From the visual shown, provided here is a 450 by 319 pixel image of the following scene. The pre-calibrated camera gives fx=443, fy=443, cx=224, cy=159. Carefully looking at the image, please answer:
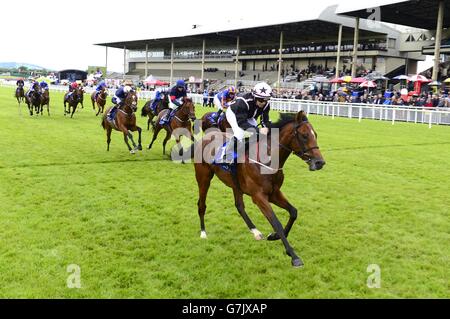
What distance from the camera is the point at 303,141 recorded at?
504 cm

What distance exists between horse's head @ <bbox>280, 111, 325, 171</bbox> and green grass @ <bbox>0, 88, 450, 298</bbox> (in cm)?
117

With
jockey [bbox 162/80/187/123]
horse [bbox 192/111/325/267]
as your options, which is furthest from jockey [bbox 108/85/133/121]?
horse [bbox 192/111/325/267]

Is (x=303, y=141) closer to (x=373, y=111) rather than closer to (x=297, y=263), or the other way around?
(x=297, y=263)

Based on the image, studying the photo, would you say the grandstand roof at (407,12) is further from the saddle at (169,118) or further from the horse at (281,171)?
the horse at (281,171)

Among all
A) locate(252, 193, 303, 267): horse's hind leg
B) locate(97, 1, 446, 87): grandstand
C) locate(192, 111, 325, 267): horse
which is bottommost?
locate(252, 193, 303, 267): horse's hind leg

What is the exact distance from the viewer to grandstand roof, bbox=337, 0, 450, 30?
33.6m

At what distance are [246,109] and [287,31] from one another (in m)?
50.1

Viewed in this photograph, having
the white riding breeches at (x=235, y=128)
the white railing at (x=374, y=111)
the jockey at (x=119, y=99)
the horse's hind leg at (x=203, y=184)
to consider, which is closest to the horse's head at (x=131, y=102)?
the jockey at (x=119, y=99)

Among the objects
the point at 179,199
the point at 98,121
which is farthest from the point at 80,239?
the point at 98,121

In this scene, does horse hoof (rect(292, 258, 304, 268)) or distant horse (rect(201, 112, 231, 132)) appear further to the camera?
distant horse (rect(201, 112, 231, 132))

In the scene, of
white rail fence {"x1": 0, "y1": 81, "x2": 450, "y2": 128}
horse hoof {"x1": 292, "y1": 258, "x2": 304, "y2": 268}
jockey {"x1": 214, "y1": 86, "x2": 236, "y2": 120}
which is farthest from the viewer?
white rail fence {"x1": 0, "y1": 81, "x2": 450, "y2": 128}

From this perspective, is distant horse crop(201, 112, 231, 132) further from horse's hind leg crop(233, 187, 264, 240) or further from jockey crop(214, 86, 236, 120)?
horse's hind leg crop(233, 187, 264, 240)

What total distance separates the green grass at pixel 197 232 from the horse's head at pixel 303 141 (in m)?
1.17

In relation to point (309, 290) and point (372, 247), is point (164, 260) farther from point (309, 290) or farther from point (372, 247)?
point (372, 247)
